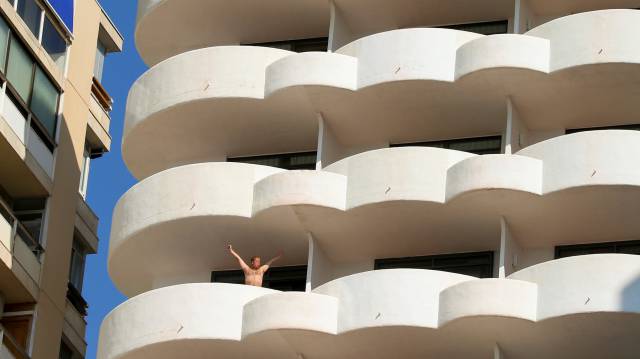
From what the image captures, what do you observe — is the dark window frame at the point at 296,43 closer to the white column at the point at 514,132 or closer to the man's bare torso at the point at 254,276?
the white column at the point at 514,132

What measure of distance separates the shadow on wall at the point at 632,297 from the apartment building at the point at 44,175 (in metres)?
13.1

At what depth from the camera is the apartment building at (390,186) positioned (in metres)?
35.9

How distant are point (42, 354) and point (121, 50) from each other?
1100 cm

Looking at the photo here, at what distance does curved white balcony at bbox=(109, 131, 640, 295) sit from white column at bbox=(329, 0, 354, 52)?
149 inches

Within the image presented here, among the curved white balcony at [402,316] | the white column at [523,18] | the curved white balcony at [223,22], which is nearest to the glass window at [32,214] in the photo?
the curved white balcony at [223,22]

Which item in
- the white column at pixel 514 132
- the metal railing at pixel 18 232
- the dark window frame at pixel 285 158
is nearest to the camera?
the white column at pixel 514 132

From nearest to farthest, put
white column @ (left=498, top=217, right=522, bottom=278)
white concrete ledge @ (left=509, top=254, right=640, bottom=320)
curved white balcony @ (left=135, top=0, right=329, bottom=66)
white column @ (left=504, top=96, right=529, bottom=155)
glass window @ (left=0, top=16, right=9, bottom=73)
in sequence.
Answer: white concrete ledge @ (left=509, top=254, right=640, bottom=320) < white column @ (left=498, top=217, right=522, bottom=278) < white column @ (left=504, top=96, right=529, bottom=155) < glass window @ (left=0, top=16, right=9, bottom=73) < curved white balcony @ (left=135, top=0, right=329, bottom=66)

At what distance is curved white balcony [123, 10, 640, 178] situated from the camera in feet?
126

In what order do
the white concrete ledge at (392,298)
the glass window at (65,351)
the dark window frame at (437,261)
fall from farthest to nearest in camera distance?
1. the glass window at (65,351)
2. the dark window frame at (437,261)
3. the white concrete ledge at (392,298)

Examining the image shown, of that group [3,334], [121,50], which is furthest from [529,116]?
[121,50]

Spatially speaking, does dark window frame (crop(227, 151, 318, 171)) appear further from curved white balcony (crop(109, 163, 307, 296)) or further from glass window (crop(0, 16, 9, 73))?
glass window (crop(0, 16, 9, 73))

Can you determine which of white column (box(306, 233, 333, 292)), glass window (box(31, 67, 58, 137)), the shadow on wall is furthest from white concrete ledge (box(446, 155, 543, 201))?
glass window (box(31, 67, 58, 137))

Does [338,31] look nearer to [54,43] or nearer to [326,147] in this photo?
[326,147]

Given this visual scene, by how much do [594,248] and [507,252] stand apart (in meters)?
1.96
